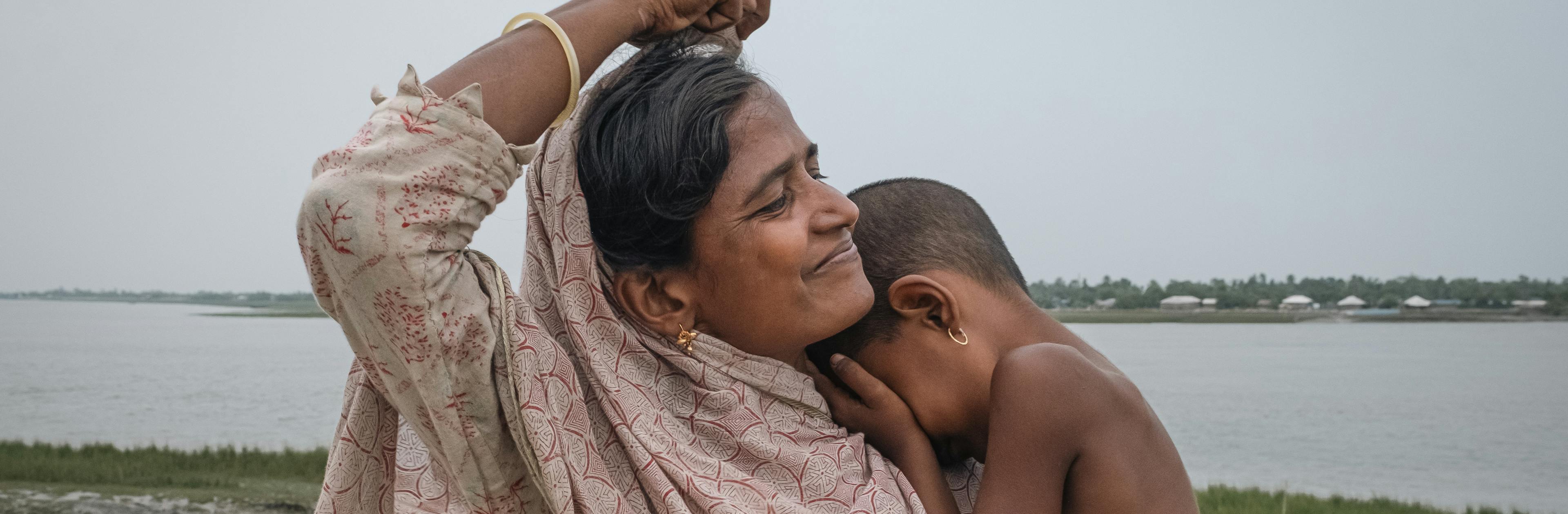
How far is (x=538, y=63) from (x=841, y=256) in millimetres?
701

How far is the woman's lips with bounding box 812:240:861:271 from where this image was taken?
206cm

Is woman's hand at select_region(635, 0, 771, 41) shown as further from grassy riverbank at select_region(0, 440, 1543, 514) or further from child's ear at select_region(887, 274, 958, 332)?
grassy riverbank at select_region(0, 440, 1543, 514)

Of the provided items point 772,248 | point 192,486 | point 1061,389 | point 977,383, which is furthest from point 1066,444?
point 192,486

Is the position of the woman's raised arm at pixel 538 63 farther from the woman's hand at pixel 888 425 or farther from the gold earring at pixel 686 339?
the woman's hand at pixel 888 425

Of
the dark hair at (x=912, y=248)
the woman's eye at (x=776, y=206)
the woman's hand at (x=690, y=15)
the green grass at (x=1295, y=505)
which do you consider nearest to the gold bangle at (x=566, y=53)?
the woman's hand at (x=690, y=15)

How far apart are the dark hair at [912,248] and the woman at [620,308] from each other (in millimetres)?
257

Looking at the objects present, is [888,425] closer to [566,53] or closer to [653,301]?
[653,301]

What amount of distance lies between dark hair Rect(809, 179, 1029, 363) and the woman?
10.1 inches

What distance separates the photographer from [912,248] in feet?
8.05

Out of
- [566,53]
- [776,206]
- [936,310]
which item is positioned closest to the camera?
[566,53]

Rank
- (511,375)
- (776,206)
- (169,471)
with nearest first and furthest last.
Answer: (511,375)
(776,206)
(169,471)

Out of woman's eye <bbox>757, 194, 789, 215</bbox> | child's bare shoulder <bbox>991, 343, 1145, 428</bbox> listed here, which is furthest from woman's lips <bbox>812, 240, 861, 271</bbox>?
child's bare shoulder <bbox>991, 343, 1145, 428</bbox>

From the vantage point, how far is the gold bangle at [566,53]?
74.7 inches

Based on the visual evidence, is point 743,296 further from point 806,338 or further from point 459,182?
point 459,182
